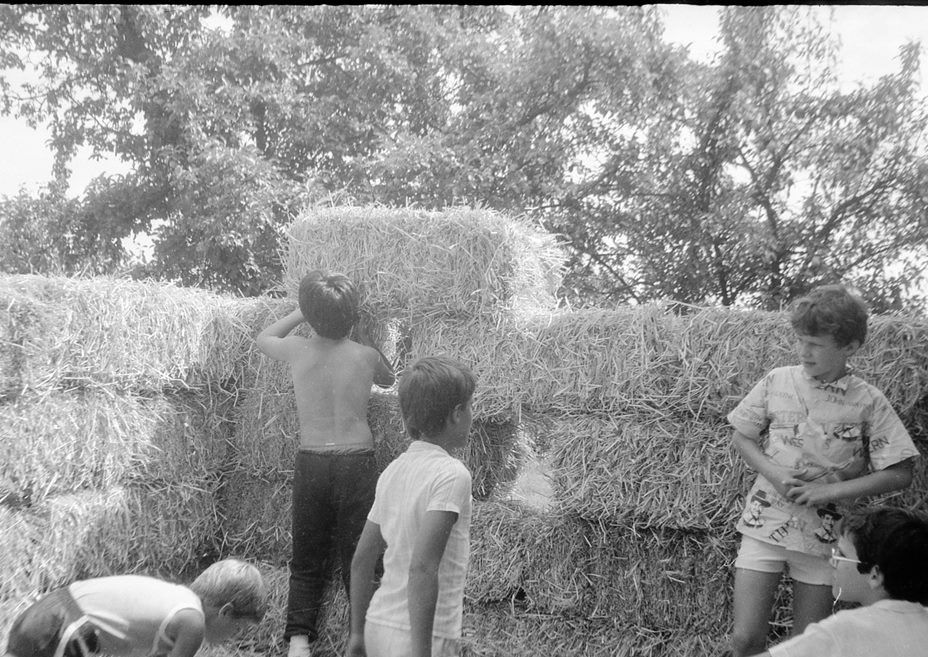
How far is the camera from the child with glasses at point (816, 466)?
2865 millimetres

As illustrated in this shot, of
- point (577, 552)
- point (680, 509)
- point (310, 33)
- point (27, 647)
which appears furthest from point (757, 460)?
point (310, 33)

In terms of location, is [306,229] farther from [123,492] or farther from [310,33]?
[310,33]

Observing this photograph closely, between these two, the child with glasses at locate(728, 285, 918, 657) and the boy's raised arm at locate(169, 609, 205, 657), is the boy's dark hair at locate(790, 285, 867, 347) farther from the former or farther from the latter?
A: the boy's raised arm at locate(169, 609, 205, 657)

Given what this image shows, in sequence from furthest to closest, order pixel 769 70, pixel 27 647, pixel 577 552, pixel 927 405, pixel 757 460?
pixel 769 70 → pixel 577 552 → pixel 927 405 → pixel 757 460 → pixel 27 647

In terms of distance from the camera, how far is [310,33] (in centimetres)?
1180

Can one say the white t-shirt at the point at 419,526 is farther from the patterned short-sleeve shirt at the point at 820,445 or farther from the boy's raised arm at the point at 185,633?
the patterned short-sleeve shirt at the point at 820,445

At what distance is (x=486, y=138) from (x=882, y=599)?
889 cm

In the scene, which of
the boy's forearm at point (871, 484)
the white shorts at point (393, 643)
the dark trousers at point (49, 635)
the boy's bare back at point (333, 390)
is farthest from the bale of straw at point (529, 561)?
the dark trousers at point (49, 635)

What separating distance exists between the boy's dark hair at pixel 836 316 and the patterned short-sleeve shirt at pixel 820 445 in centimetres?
20

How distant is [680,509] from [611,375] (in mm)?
640

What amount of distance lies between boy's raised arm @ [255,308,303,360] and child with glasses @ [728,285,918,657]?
2300 mm

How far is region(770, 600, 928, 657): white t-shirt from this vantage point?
186 centimetres

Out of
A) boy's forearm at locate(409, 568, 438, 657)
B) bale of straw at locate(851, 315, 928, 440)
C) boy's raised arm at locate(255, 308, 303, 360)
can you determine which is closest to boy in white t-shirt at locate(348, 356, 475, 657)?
boy's forearm at locate(409, 568, 438, 657)

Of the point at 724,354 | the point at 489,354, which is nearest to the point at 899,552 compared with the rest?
the point at 724,354
